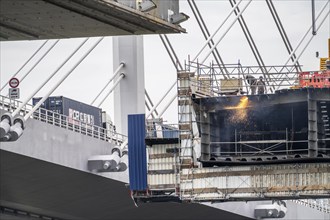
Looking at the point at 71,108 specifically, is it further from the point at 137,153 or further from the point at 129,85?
the point at 137,153

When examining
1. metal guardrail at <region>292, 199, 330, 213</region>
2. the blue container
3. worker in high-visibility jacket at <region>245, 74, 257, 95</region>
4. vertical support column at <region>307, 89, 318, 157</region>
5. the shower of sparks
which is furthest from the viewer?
metal guardrail at <region>292, 199, 330, 213</region>

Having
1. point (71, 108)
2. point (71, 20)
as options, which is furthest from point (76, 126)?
point (71, 20)

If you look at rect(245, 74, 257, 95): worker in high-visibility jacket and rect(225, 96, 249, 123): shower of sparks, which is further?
rect(245, 74, 257, 95): worker in high-visibility jacket

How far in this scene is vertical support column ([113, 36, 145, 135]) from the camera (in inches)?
3285

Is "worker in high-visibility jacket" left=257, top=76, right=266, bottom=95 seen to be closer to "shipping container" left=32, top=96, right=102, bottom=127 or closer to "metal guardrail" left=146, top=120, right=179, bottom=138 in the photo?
"metal guardrail" left=146, top=120, right=179, bottom=138

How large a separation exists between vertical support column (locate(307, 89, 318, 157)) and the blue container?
8902 mm

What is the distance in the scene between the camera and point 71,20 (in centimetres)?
5569

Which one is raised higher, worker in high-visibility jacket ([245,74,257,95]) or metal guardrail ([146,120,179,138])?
worker in high-visibility jacket ([245,74,257,95])

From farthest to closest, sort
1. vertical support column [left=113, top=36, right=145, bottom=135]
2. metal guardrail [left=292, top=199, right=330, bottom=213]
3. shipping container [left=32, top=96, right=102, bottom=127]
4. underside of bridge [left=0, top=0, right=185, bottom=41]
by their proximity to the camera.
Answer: metal guardrail [left=292, top=199, right=330, bottom=213] < vertical support column [left=113, top=36, right=145, bottom=135] < shipping container [left=32, top=96, right=102, bottom=127] < underside of bridge [left=0, top=0, right=185, bottom=41]

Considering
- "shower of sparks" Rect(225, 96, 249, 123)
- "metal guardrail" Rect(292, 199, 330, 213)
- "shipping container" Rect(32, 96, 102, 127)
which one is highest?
"shipping container" Rect(32, 96, 102, 127)

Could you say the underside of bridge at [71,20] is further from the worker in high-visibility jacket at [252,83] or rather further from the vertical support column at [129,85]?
the vertical support column at [129,85]

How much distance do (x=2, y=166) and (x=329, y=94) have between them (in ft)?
49.7

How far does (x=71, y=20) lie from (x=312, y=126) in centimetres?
1456

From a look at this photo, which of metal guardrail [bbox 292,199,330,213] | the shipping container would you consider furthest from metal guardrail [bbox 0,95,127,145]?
metal guardrail [bbox 292,199,330,213]
